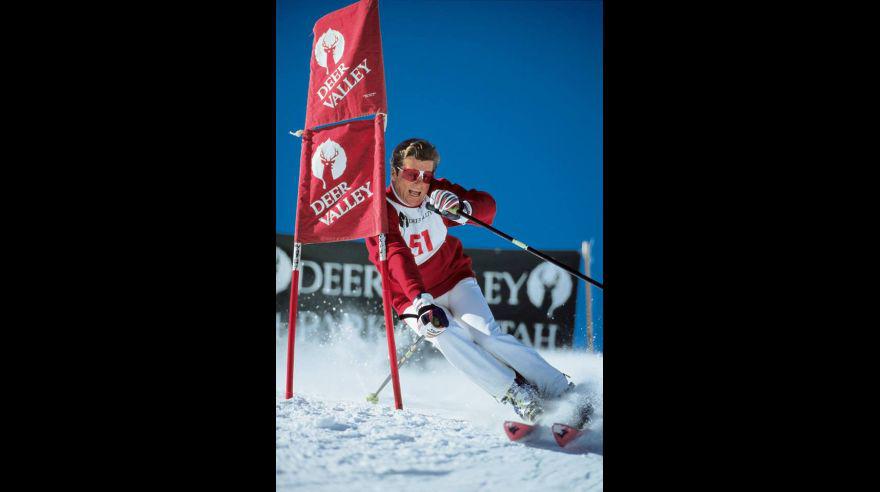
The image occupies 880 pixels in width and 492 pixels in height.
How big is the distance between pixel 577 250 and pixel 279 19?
1339mm

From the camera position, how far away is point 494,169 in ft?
7.89

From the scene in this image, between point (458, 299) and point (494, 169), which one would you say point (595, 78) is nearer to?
point (494, 169)

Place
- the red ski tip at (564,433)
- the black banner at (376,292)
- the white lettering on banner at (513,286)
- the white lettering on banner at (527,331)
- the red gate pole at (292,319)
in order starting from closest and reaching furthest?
the red ski tip at (564,433) → the red gate pole at (292,319) → the black banner at (376,292) → the white lettering on banner at (527,331) → the white lettering on banner at (513,286)

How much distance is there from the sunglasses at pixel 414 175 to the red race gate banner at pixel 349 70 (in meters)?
0.22

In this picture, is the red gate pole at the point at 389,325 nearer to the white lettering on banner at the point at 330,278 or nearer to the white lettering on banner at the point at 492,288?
the white lettering on banner at the point at 330,278

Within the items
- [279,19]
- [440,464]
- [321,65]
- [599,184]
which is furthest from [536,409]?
[279,19]

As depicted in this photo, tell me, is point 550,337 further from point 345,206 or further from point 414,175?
point 345,206

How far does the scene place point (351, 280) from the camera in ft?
8.14

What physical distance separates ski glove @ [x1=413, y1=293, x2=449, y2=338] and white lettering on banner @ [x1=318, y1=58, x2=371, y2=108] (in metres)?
0.75

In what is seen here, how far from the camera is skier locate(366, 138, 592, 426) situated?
2.25 m

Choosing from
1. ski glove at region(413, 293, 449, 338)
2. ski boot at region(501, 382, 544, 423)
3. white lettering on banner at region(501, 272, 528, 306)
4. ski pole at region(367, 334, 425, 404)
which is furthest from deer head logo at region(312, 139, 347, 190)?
ski boot at region(501, 382, 544, 423)

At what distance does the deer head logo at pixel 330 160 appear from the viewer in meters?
2.32

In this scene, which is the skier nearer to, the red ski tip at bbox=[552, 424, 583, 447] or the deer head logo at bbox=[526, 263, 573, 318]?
the red ski tip at bbox=[552, 424, 583, 447]

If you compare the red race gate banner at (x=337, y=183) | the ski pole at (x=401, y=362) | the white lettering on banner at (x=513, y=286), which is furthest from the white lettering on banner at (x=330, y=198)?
the white lettering on banner at (x=513, y=286)
